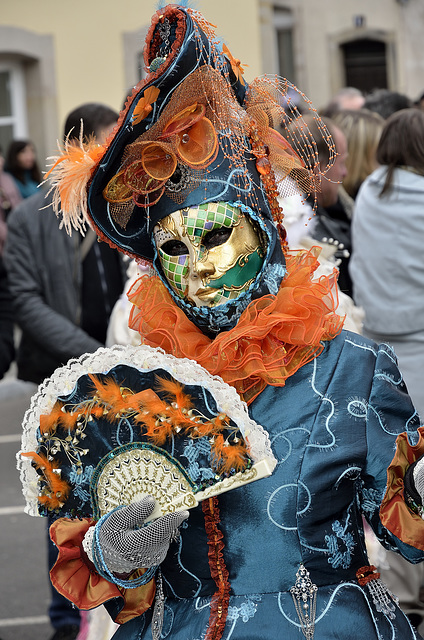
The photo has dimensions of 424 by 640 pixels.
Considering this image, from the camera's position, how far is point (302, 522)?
6.12ft

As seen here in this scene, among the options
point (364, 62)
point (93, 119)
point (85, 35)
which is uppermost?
point (364, 62)

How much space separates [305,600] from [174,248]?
762mm

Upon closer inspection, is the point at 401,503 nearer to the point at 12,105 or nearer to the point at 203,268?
the point at 203,268

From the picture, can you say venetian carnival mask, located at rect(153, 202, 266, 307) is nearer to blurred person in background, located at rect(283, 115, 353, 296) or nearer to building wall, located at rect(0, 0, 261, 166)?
blurred person in background, located at rect(283, 115, 353, 296)

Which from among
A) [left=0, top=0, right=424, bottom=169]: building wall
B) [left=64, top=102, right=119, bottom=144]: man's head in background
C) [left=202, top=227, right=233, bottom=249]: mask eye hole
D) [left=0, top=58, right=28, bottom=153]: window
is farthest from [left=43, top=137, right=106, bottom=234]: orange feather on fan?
[left=0, top=58, right=28, bottom=153]: window

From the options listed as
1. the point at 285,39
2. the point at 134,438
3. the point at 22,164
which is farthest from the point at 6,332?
the point at 285,39

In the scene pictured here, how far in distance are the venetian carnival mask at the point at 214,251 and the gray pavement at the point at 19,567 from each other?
2765 millimetres

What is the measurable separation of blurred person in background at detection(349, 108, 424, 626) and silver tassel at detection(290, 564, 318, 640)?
199 cm

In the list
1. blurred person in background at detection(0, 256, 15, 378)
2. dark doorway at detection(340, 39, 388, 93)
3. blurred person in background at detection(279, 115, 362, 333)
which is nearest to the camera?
blurred person in background at detection(279, 115, 362, 333)

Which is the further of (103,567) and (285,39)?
(285,39)

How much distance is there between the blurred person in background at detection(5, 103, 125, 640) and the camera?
A: 13.6 feet

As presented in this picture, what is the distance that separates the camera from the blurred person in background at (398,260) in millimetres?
3842

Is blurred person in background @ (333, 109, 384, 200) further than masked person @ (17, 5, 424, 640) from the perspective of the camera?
Yes

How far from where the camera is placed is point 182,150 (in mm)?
1944
